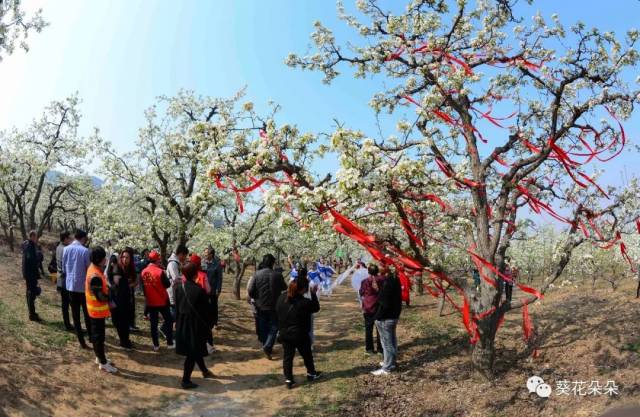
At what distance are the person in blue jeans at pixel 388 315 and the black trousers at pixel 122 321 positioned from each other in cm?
518

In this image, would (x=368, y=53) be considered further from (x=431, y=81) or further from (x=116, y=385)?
(x=116, y=385)

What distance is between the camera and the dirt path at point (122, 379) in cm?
696

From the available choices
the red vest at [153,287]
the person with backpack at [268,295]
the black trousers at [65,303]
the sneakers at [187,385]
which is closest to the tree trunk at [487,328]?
the person with backpack at [268,295]

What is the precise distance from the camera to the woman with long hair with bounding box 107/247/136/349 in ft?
30.4

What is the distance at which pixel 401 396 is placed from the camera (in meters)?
7.75

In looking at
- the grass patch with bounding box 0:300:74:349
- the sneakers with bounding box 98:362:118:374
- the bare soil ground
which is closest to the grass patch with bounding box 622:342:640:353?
the bare soil ground

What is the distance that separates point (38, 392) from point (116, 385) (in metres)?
1.20

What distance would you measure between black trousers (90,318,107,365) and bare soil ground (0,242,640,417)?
248mm

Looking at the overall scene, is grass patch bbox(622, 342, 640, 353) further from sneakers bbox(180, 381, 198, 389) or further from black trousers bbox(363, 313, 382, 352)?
sneakers bbox(180, 381, 198, 389)

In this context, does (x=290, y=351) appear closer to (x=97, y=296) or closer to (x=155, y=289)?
(x=155, y=289)

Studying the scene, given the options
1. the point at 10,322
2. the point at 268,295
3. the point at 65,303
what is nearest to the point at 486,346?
the point at 268,295

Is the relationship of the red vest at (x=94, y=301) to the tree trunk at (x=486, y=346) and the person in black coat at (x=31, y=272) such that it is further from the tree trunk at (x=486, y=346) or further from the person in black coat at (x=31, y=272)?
the tree trunk at (x=486, y=346)

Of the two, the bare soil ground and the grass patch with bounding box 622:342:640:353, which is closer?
the bare soil ground

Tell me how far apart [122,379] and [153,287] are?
187cm
